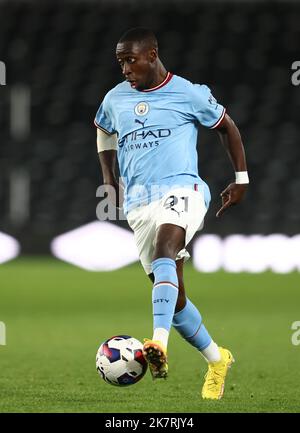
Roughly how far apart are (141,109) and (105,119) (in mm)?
379

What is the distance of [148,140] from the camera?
532 centimetres

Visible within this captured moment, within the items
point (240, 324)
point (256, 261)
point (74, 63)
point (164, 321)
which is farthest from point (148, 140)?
point (74, 63)

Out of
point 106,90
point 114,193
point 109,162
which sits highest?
point 109,162

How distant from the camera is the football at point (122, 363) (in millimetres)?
5007

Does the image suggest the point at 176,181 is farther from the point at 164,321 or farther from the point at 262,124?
the point at 262,124

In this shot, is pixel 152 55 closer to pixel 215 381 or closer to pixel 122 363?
pixel 122 363

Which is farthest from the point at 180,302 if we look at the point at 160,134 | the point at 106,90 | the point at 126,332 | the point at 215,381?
the point at 106,90

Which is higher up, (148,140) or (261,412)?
(148,140)

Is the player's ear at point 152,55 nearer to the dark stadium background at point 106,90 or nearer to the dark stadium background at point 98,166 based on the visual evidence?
the dark stadium background at point 98,166

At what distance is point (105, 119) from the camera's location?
570 centimetres

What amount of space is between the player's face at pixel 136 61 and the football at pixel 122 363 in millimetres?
1319

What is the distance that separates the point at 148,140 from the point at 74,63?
579 inches

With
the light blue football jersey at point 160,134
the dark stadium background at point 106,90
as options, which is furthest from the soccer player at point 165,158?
the dark stadium background at point 106,90
